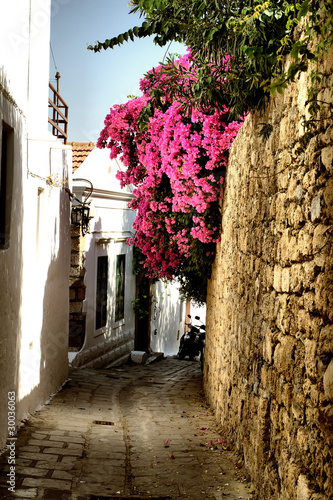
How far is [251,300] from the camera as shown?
439cm

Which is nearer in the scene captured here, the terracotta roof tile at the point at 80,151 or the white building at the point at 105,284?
the white building at the point at 105,284

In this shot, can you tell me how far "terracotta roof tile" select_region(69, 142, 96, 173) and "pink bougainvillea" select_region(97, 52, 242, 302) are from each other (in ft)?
12.6

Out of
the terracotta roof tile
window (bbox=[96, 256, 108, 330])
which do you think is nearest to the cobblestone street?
window (bbox=[96, 256, 108, 330])

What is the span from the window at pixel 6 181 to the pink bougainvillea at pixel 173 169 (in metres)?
1.42

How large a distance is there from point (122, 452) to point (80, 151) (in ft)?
30.7

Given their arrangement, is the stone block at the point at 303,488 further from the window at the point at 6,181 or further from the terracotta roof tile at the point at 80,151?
the terracotta roof tile at the point at 80,151

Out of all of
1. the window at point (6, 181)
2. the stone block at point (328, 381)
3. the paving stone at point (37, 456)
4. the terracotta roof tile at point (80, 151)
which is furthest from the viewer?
the terracotta roof tile at point (80, 151)

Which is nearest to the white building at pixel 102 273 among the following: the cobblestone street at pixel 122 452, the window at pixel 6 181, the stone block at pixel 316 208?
the cobblestone street at pixel 122 452

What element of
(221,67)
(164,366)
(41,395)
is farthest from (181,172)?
(164,366)

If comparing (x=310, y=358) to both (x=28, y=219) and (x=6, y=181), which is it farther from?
(x=28, y=219)

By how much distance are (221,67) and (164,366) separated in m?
10.1

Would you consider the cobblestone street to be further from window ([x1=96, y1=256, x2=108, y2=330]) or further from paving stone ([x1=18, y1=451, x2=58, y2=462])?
window ([x1=96, y1=256, x2=108, y2=330])

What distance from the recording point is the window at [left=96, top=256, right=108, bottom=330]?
12.8 m

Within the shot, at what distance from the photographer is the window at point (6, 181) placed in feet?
16.6
